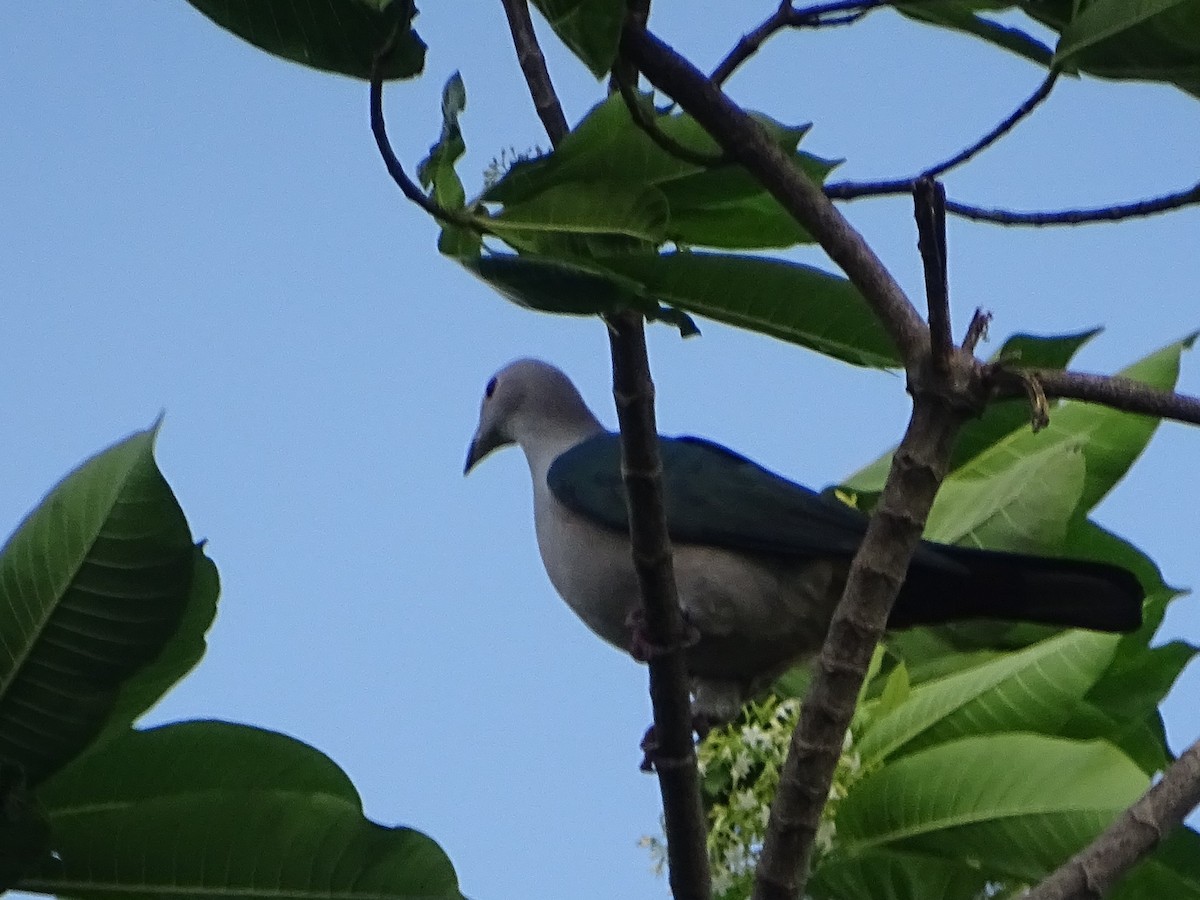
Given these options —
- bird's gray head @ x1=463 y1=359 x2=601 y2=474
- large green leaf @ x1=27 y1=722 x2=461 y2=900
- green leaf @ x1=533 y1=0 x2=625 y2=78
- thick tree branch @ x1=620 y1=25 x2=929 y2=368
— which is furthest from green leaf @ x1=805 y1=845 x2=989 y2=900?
bird's gray head @ x1=463 y1=359 x2=601 y2=474

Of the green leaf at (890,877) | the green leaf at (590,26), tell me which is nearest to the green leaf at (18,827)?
the green leaf at (590,26)

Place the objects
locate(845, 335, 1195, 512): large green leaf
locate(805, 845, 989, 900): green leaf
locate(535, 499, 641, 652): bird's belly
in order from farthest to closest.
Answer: locate(535, 499, 641, 652): bird's belly, locate(845, 335, 1195, 512): large green leaf, locate(805, 845, 989, 900): green leaf

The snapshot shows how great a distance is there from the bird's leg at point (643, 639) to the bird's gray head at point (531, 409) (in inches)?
42.8

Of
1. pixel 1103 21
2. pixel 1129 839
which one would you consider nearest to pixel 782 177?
pixel 1103 21

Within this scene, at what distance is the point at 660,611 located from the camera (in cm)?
225

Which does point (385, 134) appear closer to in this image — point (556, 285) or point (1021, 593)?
point (556, 285)

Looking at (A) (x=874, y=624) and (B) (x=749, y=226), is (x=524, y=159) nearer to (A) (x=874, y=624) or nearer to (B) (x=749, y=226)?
(B) (x=749, y=226)

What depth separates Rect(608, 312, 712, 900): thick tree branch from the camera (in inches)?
78.6

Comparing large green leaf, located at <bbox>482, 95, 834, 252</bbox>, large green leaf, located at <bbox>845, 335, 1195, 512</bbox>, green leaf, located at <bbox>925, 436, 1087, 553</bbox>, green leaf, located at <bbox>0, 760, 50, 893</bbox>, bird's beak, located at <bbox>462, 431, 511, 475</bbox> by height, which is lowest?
green leaf, located at <bbox>0, 760, 50, 893</bbox>

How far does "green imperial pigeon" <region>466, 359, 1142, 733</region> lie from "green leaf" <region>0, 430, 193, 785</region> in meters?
1.61

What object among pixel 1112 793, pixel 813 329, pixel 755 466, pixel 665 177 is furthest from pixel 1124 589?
pixel 665 177

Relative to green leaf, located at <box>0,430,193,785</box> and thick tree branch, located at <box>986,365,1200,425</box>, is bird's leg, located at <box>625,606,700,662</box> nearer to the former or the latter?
thick tree branch, located at <box>986,365,1200,425</box>

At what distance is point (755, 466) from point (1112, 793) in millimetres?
1541

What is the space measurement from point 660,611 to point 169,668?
0.70 meters
